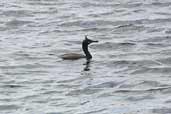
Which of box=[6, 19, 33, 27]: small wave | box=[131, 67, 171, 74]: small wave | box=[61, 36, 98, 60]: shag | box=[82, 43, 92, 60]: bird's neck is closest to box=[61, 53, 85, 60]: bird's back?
box=[61, 36, 98, 60]: shag

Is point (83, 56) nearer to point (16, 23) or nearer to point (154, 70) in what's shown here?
point (154, 70)

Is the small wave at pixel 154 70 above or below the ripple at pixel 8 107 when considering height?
below

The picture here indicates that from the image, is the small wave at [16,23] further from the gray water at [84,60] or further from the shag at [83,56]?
the shag at [83,56]

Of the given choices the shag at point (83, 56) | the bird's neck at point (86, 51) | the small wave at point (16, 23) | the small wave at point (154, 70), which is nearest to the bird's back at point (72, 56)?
the shag at point (83, 56)

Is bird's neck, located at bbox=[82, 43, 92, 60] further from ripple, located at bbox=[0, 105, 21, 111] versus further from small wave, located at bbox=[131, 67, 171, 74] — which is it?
ripple, located at bbox=[0, 105, 21, 111]

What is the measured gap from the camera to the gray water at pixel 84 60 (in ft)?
59.8

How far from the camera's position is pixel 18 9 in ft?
110

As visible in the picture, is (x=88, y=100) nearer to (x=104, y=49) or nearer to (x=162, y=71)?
(x=162, y=71)

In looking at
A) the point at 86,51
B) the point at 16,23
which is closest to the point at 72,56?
the point at 86,51

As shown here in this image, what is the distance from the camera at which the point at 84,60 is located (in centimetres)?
2391


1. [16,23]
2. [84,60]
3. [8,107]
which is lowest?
[84,60]

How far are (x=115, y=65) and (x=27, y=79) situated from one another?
121 inches

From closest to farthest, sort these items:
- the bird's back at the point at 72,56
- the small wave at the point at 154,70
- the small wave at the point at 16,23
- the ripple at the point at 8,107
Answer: the ripple at the point at 8,107 < the small wave at the point at 154,70 < the bird's back at the point at 72,56 < the small wave at the point at 16,23

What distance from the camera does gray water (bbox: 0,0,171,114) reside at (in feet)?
59.8
